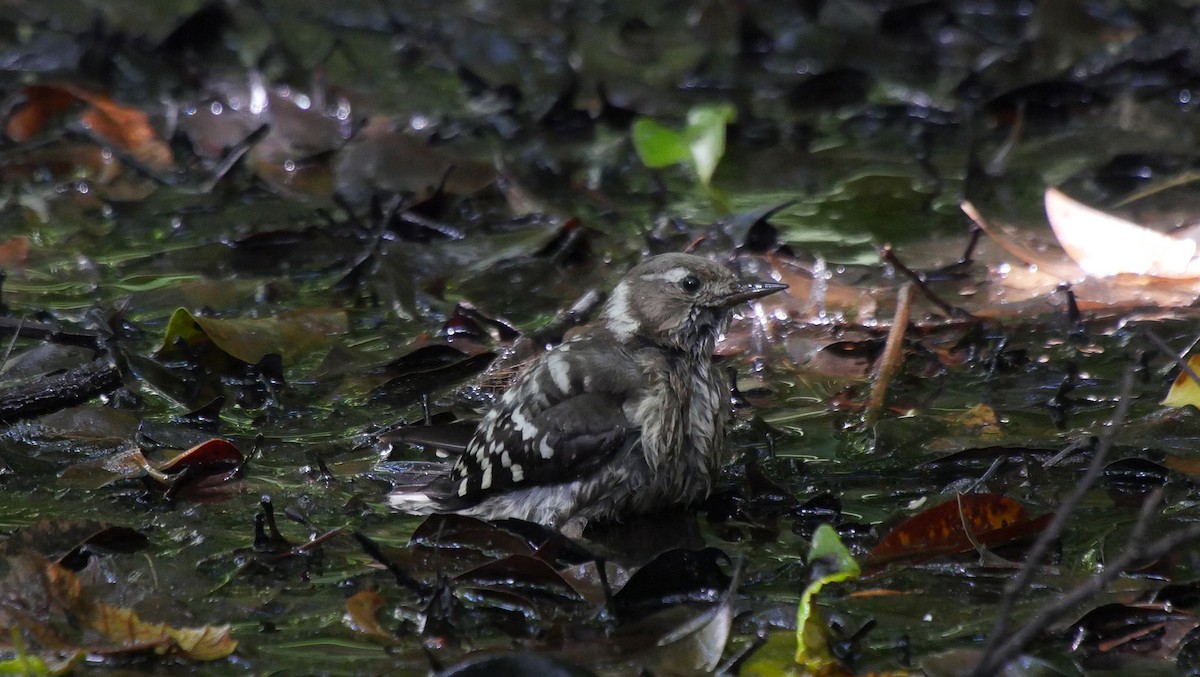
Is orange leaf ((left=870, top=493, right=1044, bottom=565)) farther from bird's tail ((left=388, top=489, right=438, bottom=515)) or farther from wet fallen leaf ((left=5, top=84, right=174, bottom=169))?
Result: wet fallen leaf ((left=5, top=84, right=174, bottom=169))

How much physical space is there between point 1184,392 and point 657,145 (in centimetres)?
343

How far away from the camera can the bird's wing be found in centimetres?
418

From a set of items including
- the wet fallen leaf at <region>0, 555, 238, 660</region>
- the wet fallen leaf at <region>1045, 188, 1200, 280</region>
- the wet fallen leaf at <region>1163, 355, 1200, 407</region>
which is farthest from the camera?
the wet fallen leaf at <region>1045, 188, 1200, 280</region>

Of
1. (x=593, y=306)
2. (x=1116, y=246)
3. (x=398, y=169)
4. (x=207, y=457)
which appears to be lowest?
(x=398, y=169)

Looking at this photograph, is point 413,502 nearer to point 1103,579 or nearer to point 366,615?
point 366,615

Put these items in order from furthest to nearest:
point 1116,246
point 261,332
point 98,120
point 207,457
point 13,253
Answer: point 98,120
point 13,253
point 1116,246
point 261,332
point 207,457

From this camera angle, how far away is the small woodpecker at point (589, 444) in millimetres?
4176

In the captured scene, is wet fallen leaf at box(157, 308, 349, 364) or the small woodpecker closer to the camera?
the small woodpecker

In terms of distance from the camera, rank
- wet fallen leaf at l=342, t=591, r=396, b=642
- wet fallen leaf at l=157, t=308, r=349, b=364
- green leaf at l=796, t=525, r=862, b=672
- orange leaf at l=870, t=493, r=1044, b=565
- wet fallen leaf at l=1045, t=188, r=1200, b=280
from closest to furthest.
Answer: green leaf at l=796, t=525, r=862, b=672 < wet fallen leaf at l=342, t=591, r=396, b=642 < orange leaf at l=870, t=493, r=1044, b=565 < wet fallen leaf at l=157, t=308, r=349, b=364 < wet fallen leaf at l=1045, t=188, r=1200, b=280

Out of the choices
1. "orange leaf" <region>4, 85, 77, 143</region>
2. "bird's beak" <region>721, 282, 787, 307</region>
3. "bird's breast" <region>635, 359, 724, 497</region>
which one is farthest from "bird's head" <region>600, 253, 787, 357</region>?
"orange leaf" <region>4, 85, 77, 143</region>

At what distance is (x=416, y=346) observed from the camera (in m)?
5.32

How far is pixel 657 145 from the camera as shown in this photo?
7.28 m

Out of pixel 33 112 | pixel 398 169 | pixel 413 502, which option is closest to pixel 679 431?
pixel 413 502

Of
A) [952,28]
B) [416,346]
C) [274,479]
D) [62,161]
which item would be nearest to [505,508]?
[274,479]
